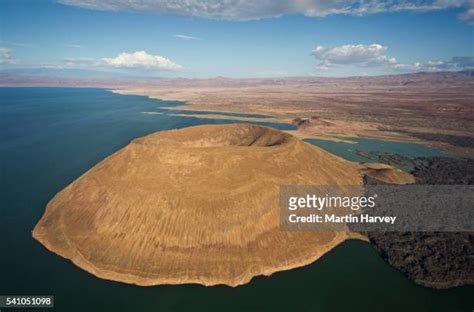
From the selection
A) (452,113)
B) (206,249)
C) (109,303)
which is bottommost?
(109,303)

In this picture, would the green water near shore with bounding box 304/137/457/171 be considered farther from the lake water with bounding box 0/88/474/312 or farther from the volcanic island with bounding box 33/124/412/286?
the lake water with bounding box 0/88/474/312

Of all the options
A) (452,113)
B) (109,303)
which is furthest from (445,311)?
(452,113)

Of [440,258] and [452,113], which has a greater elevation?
[452,113]

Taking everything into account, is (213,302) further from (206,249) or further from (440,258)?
(440,258)

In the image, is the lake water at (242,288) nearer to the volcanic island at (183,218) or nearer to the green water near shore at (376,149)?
the volcanic island at (183,218)

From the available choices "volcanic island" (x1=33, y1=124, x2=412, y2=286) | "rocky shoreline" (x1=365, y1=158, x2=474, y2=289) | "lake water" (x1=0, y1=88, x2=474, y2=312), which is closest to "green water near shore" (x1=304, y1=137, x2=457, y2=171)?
"rocky shoreline" (x1=365, y1=158, x2=474, y2=289)

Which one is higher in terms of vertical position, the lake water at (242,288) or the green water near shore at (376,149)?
the green water near shore at (376,149)

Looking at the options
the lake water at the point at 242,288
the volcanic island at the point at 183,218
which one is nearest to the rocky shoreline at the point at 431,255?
the lake water at the point at 242,288

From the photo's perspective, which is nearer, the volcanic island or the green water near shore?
the volcanic island
